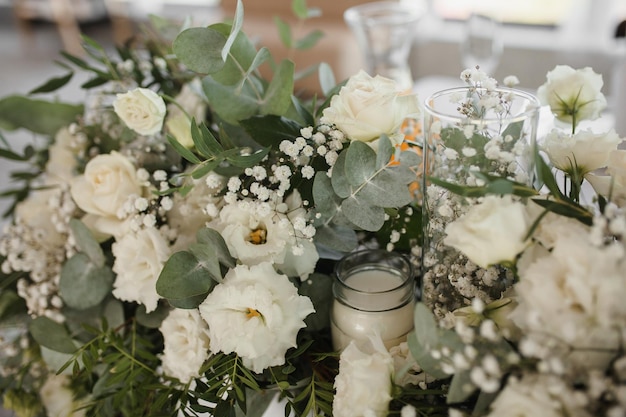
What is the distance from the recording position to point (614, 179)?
557 millimetres

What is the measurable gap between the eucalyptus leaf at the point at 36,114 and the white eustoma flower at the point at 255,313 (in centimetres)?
51

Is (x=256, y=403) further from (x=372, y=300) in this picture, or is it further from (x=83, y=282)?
(x=83, y=282)

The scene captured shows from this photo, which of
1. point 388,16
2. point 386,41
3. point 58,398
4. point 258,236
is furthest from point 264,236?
point 388,16

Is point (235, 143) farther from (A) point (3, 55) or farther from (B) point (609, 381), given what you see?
(A) point (3, 55)

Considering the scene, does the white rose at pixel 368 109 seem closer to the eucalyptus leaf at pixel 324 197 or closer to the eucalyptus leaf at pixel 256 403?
the eucalyptus leaf at pixel 324 197

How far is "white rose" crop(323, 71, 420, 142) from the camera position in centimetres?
59

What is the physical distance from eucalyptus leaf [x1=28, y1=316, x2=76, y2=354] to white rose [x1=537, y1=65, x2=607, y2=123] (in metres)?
0.65

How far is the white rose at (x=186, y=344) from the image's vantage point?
25.0 inches

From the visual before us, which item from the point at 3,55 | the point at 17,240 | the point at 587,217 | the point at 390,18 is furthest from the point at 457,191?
the point at 3,55

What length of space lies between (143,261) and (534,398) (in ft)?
1.44

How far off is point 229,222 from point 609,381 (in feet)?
1.21

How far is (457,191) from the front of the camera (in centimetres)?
50

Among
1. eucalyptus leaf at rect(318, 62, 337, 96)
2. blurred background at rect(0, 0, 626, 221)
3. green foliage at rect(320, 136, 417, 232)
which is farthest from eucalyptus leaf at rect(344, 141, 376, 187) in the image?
blurred background at rect(0, 0, 626, 221)

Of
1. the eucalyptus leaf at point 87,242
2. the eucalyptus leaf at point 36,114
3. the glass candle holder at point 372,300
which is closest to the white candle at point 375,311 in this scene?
the glass candle holder at point 372,300
